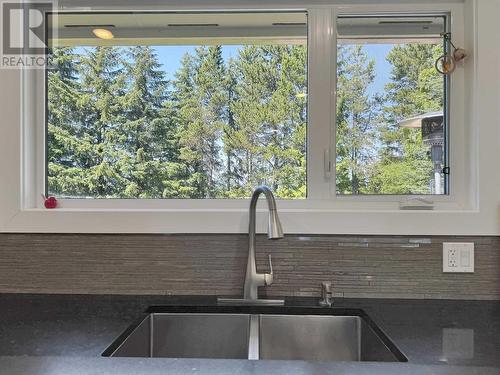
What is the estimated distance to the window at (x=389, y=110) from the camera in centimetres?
152

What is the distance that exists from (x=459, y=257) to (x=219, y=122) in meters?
0.97

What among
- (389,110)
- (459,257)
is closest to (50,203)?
(389,110)

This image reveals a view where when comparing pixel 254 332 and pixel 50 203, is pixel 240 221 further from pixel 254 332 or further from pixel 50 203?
pixel 50 203

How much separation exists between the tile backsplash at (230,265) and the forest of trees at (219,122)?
22 centimetres

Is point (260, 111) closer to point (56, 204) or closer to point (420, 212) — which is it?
point (420, 212)

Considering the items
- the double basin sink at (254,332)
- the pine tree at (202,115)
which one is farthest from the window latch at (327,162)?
the double basin sink at (254,332)

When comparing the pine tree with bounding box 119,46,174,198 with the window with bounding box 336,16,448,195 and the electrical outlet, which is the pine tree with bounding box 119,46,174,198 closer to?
the window with bounding box 336,16,448,195

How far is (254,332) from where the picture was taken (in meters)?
1.24

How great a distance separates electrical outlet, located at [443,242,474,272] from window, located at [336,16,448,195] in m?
0.24

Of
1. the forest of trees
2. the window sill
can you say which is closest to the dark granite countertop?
the window sill

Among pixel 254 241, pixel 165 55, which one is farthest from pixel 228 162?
pixel 165 55

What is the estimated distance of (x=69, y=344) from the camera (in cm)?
96

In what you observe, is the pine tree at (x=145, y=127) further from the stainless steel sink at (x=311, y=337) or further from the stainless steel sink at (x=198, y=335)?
the stainless steel sink at (x=311, y=337)

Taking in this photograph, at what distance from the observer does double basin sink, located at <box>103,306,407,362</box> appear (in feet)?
4.11
